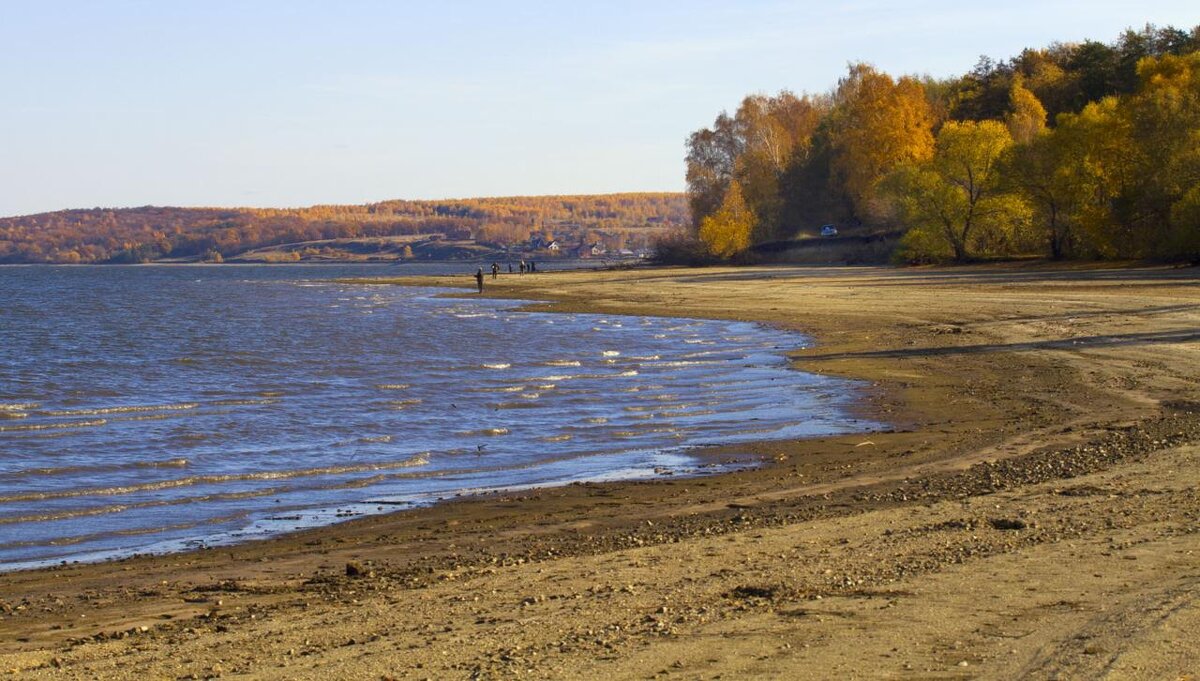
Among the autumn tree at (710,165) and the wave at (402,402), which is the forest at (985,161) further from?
the wave at (402,402)

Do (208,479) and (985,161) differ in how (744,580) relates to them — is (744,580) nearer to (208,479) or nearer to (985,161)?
(208,479)

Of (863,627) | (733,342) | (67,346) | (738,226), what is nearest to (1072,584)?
(863,627)

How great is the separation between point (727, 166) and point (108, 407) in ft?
283

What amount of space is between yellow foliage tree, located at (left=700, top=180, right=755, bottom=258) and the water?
52.1 metres

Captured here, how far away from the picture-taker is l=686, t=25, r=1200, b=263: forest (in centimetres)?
4831

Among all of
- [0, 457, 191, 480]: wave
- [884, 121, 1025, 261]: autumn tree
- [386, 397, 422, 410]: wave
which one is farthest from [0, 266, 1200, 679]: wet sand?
[884, 121, 1025, 261]: autumn tree

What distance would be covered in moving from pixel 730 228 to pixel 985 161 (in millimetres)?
31642

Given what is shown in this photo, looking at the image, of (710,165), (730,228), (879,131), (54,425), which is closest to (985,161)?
(879,131)

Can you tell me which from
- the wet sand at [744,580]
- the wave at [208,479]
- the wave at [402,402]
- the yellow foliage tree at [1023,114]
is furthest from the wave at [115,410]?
the yellow foliage tree at [1023,114]

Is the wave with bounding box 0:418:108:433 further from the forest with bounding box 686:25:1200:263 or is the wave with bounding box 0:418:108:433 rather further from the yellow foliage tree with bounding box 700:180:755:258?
the yellow foliage tree with bounding box 700:180:755:258

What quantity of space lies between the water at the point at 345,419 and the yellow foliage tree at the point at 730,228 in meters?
52.1

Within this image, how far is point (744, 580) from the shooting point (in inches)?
320

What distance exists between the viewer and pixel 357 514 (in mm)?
12438

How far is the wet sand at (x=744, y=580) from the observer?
6449mm
